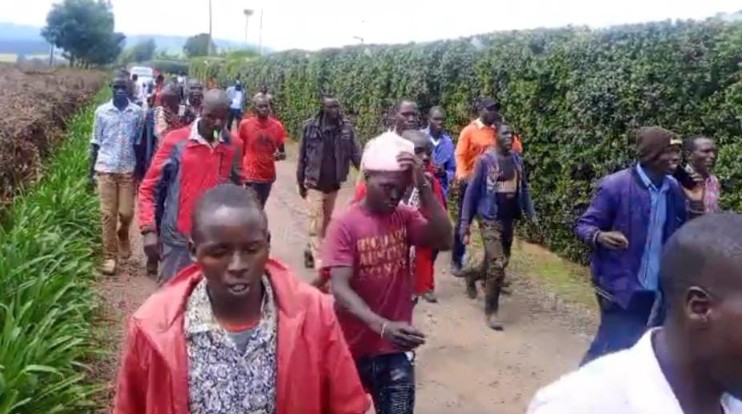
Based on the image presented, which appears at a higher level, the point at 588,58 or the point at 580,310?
the point at 588,58

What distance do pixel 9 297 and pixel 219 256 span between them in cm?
372

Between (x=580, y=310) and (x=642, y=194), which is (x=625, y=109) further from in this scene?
(x=642, y=194)

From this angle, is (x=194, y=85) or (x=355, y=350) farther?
(x=194, y=85)

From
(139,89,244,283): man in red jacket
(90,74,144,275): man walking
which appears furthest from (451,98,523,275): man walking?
(139,89,244,283): man in red jacket

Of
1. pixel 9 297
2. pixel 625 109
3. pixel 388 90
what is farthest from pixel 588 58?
pixel 388 90

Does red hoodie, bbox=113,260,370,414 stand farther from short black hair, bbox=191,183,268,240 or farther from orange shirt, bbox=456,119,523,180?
orange shirt, bbox=456,119,523,180

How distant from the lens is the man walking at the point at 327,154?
9523 millimetres

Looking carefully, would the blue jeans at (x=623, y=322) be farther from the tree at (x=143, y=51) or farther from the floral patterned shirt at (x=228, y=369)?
the tree at (x=143, y=51)

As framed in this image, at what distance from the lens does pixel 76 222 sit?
32.3 ft

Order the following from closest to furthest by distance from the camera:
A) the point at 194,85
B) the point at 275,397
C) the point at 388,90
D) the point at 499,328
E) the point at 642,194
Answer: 1. the point at 275,397
2. the point at 642,194
3. the point at 499,328
4. the point at 194,85
5. the point at 388,90

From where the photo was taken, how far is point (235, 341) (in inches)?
110

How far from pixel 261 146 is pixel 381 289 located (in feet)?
20.5

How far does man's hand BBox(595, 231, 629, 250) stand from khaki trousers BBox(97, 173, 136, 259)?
532 centimetres

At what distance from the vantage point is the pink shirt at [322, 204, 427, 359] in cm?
404
